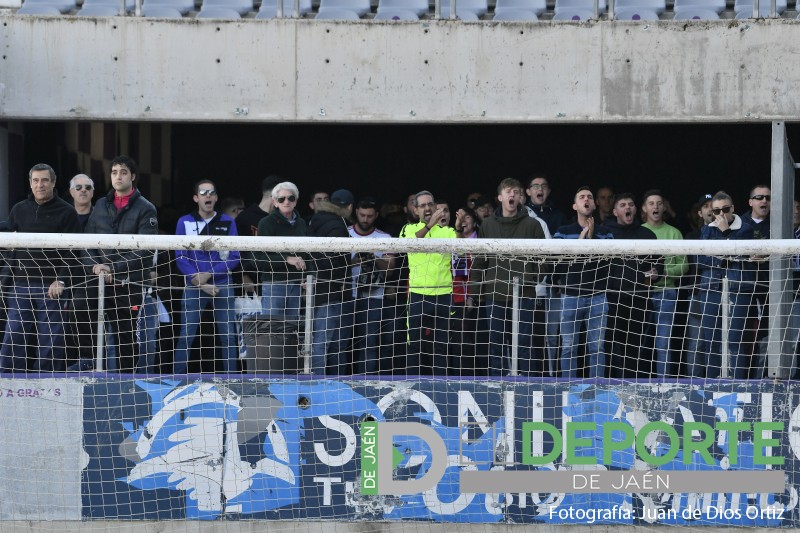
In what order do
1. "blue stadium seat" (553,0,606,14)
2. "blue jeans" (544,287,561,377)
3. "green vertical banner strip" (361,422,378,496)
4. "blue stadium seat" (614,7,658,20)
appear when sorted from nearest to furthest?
1. "green vertical banner strip" (361,422,378,496)
2. "blue jeans" (544,287,561,377)
3. "blue stadium seat" (614,7,658,20)
4. "blue stadium seat" (553,0,606,14)

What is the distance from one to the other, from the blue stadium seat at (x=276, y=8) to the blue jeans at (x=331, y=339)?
4220 mm

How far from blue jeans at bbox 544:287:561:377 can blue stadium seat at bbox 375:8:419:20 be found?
4342 mm

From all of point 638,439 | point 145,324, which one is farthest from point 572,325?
point 145,324

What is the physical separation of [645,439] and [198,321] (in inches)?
126

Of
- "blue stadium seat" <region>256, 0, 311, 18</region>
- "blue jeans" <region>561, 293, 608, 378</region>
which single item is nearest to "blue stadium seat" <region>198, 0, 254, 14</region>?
"blue stadium seat" <region>256, 0, 311, 18</region>

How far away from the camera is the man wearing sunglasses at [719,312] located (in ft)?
27.0

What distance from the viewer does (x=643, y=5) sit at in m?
11.9

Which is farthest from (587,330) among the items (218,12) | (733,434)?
(218,12)

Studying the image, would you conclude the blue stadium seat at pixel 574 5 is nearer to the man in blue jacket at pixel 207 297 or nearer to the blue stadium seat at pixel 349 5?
the blue stadium seat at pixel 349 5

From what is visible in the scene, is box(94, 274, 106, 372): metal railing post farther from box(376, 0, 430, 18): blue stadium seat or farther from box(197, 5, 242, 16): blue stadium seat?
box(376, 0, 430, 18): blue stadium seat

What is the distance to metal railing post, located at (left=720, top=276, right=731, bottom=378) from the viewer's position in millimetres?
8188

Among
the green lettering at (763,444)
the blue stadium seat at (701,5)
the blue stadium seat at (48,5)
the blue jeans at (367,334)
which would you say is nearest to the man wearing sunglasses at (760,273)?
the green lettering at (763,444)

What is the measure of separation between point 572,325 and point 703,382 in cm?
96

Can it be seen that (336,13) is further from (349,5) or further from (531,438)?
(531,438)
